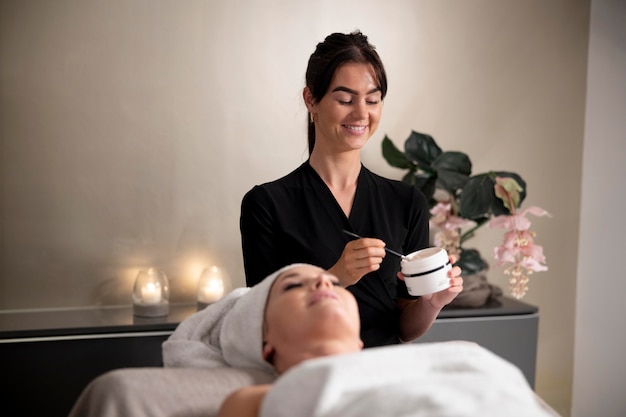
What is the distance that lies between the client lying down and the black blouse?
0.28 m

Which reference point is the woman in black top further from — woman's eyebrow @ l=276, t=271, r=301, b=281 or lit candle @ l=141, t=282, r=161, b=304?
lit candle @ l=141, t=282, r=161, b=304

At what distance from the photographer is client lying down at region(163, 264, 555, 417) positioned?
1.11 m

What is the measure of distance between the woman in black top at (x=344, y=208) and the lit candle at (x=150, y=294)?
0.87 m

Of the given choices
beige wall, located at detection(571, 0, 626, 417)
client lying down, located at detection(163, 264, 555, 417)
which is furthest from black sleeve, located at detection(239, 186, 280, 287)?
beige wall, located at detection(571, 0, 626, 417)

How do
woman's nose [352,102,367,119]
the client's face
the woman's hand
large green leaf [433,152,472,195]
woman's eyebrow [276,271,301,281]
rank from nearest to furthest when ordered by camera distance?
the client's face, woman's eyebrow [276,271,301,281], the woman's hand, woman's nose [352,102,367,119], large green leaf [433,152,472,195]

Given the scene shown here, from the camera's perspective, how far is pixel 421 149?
285cm

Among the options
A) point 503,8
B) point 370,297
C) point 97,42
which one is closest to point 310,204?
point 370,297

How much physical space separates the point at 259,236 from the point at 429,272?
42cm

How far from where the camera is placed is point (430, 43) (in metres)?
3.07

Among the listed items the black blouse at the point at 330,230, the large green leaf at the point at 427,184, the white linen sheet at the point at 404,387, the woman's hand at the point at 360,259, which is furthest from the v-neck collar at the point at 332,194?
the large green leaf at the point at 427,184

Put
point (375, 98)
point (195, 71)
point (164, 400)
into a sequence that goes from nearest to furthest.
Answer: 1. point (164, 400)
2. point (375, 98)
3. point (195, 71)

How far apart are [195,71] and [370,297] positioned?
1334mm

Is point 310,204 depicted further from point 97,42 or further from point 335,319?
point 97,42

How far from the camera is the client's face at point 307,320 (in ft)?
4.42
